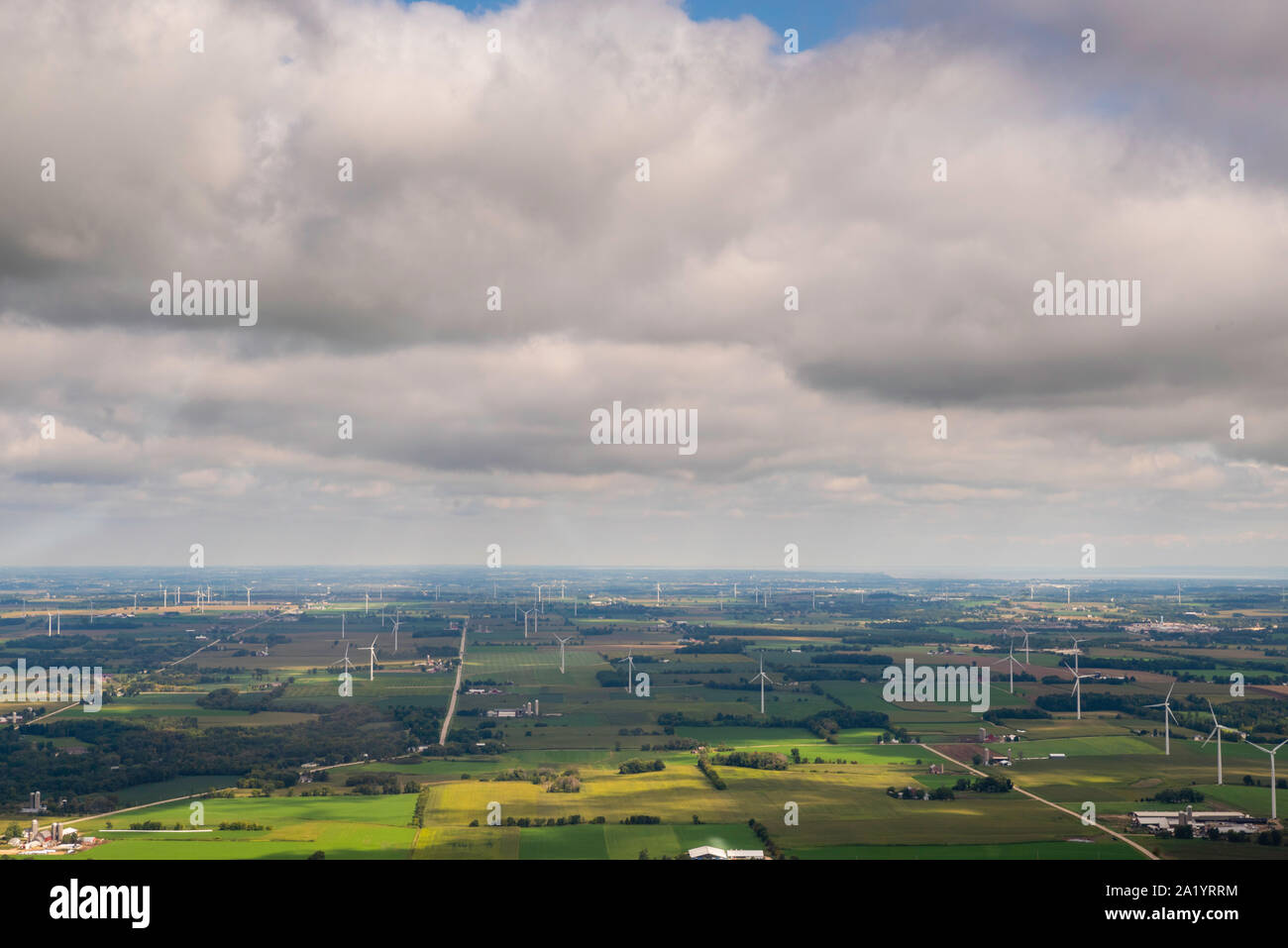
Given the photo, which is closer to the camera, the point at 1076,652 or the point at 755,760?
the point at 755,760

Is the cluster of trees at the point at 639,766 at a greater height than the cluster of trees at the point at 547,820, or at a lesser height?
lesser

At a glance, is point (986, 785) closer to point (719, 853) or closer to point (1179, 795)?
point (1179, 795)

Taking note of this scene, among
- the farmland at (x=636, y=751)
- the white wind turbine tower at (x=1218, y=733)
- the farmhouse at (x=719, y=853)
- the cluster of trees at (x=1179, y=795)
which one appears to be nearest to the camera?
the farmhouse at (x=719, y=853)

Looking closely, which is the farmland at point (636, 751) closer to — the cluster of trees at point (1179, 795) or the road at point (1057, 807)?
the road at point (1057, 807)

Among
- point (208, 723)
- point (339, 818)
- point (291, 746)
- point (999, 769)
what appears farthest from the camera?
point (208, 723)

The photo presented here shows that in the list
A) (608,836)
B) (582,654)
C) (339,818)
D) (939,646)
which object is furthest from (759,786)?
(939,646)

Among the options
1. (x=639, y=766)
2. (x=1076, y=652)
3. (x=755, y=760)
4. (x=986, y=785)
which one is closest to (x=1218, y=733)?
(x=986, y=785)

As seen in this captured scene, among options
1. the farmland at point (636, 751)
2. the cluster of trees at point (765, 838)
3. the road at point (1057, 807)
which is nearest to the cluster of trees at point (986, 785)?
the farmland at point (636, 751)

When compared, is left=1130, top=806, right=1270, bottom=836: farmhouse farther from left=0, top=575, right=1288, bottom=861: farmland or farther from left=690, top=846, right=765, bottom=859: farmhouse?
left=690, top=846, right=765, bottom=859: farmhouse

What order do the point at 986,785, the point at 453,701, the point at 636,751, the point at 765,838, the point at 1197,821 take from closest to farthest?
the point at 765,838 < the point at 1197,821 < the point at 986,785 < the point at 636,751 < the point at 453,701
